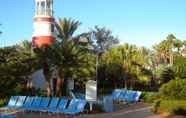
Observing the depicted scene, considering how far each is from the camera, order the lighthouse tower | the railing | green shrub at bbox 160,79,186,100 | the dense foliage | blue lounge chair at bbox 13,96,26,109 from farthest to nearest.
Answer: the railing → the lighthouse tower → the dense foliage → green shrub at bbox 160,79,186,100 → blue lounge chair at bbox 13,96,26,109

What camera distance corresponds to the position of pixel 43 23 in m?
47.9

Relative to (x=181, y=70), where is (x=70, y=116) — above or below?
below

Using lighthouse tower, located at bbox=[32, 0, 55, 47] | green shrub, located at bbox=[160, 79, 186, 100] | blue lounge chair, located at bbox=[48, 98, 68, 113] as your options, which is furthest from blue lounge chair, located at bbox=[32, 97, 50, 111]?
lighthouse tower, located at bbox=[32, 0, 55, 47]

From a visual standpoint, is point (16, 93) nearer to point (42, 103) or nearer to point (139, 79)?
point (42, 103)

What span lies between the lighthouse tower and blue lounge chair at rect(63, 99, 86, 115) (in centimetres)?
2408

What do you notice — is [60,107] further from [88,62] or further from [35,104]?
[88,62]

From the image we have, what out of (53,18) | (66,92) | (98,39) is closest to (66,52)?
(66,92)

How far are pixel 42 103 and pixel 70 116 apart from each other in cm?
272

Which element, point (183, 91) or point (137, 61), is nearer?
point (183, 91)

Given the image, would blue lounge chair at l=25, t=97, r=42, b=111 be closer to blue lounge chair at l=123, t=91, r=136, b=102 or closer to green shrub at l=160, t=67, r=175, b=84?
blue lounge chair at l=123, t=91, r=136, b=102

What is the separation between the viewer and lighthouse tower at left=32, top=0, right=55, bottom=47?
157 ft

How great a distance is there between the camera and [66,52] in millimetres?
34781

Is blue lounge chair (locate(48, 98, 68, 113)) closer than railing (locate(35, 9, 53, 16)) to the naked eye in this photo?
Yes

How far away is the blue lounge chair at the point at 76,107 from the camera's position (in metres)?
23.7
